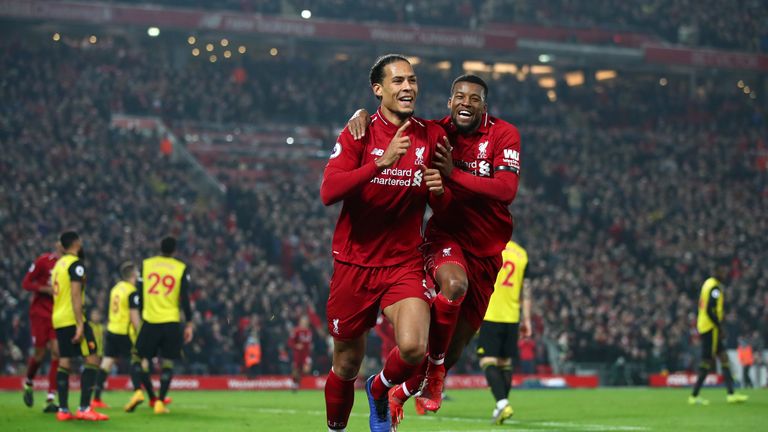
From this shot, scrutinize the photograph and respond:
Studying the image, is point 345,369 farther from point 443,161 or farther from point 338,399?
point 443,161

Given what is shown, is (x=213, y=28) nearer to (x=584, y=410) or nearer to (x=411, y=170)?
(x=584, y=410)

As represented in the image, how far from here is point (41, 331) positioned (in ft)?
58.1

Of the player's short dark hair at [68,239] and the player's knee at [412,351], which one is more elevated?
the player's short dark hair at [68,239]

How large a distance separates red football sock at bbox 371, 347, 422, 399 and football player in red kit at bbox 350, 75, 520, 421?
1.40ft

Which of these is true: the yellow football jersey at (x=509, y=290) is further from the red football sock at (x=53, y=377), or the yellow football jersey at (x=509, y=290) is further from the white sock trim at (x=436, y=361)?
the red football sock at (x=53, y=377)

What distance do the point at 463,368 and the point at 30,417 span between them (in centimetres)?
1660

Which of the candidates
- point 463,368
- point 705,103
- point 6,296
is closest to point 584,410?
point 463,368

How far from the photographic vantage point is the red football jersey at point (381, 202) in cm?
852

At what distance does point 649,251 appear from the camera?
138ft

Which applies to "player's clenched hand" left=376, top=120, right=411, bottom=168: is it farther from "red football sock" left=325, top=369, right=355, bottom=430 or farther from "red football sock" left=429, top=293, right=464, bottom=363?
"red football sock" left=325, top=369, right=355, bottom=430

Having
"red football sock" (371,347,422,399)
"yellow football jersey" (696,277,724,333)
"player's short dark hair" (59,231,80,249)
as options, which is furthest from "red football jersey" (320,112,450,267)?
"yellow football jersey" (696,277,724,333)

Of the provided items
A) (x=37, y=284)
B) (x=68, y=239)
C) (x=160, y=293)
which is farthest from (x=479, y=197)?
(x=37, y=284)

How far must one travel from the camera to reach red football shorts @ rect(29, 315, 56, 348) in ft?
57.9

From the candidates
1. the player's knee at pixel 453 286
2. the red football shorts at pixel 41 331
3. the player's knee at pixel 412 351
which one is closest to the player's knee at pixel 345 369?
the player's knee at pixel 412 351
